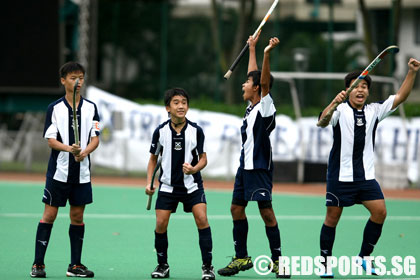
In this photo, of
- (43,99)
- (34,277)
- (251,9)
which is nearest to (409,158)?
(251,9)

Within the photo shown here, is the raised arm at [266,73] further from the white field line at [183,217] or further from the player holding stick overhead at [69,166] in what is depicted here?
the white field line at [183,217]

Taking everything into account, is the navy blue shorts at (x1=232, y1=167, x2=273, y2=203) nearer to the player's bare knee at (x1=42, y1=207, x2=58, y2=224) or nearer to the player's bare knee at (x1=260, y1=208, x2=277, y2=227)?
the player's bare knee at (x1=260, y1=208, x2=277, y2=227)

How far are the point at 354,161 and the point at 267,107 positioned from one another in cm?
94

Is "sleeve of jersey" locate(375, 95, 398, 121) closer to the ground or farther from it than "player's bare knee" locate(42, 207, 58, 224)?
farther from it

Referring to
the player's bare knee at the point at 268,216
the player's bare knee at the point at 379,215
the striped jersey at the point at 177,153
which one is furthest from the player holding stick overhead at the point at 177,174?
the player's bare knee at the point at 379,215

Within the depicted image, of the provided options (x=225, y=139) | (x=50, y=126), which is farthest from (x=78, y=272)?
(x=225, y=139)

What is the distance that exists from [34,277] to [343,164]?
297 cm

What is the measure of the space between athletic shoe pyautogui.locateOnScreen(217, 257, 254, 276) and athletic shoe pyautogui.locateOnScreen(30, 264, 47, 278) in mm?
1613

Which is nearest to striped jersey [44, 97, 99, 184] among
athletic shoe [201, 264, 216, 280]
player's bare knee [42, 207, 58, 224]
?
player's bare knee [42, 207, 58, 224]

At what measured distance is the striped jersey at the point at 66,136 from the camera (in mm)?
7938

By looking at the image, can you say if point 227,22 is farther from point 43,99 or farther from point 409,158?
point 409,158

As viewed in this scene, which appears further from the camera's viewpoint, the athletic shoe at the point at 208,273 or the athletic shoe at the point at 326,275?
the athletic shoe at the point at 326,275

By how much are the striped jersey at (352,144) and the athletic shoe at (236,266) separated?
44.8 inches

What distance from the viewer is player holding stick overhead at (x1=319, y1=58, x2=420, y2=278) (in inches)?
312
